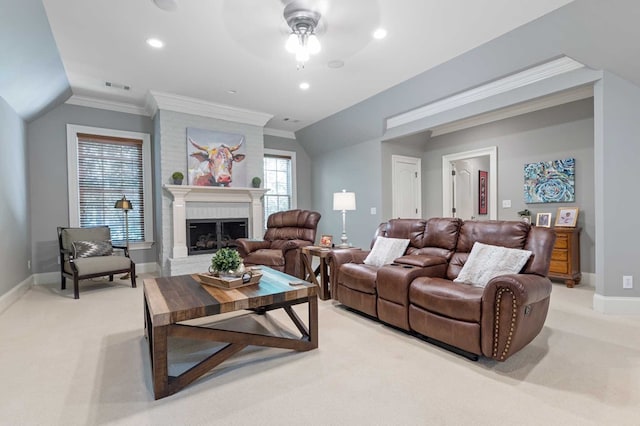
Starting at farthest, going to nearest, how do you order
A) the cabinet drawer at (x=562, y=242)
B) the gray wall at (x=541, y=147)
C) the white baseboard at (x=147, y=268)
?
1. the white baseboard at (x=147, y=268)
2. the gray wall at (x=541, y=147)
3. the cabinet drawer at (x=562, y=242)

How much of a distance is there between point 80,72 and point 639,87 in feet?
21.1

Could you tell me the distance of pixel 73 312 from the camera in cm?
347

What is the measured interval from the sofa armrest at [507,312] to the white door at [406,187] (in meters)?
3.80

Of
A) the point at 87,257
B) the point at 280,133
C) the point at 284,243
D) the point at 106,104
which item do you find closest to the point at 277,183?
the point at 280,133

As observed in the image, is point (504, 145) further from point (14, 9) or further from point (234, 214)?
point (14, 9)

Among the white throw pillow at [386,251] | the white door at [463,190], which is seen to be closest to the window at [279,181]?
the white door at [463,190]

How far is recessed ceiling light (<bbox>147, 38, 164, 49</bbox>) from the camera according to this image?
3.35 metres

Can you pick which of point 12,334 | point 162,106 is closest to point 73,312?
point 12,334

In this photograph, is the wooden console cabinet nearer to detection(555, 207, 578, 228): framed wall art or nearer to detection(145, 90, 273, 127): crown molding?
detection(555, 207, 578, 228): framed wall art

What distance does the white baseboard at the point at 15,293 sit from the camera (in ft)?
11.5

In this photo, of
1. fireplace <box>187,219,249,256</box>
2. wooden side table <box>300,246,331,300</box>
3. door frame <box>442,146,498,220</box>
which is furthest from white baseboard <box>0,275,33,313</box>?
door frame <box>442,146,498,220</box>

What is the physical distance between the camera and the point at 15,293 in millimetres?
3869

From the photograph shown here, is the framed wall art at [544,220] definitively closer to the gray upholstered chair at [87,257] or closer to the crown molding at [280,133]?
the crown molding at [280,133]

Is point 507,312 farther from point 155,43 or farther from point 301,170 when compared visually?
point 301,170
